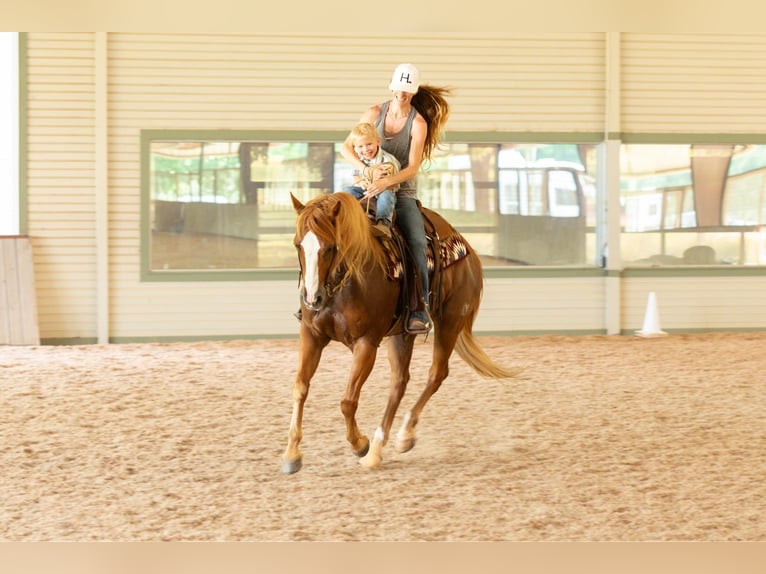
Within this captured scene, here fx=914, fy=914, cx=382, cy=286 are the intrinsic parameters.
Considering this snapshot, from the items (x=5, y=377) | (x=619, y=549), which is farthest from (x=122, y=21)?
(x=5, y=377)

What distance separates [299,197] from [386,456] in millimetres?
6480

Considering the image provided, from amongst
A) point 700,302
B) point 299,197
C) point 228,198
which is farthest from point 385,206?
point 700,302

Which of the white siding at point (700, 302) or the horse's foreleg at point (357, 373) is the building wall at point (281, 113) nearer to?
the white siding at point (700, 302)

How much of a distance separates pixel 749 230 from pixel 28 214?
9103mm

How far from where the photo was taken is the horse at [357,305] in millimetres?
4145

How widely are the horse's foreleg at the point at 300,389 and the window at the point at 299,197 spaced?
263 inches

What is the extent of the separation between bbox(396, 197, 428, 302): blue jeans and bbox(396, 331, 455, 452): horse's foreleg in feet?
1.96

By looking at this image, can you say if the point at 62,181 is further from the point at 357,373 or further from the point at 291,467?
Result: the point at 357,373

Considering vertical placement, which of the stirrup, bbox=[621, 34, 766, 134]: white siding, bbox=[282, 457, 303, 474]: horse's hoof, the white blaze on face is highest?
bbox=[621, 34, 766, 134]: white siding

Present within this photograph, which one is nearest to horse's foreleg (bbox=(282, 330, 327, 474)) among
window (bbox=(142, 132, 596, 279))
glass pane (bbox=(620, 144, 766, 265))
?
window (bbox=(142, 132, 596, 279))

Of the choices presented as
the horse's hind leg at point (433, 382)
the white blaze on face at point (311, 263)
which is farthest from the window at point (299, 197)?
the white blaze on face at point (311, 263)

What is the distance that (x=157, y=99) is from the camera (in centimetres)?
1102

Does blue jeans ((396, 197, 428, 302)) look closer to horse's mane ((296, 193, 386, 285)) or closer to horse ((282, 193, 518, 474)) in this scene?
horse ((282, 193, 518, 474))

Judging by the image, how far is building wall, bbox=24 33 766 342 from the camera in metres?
10.9
